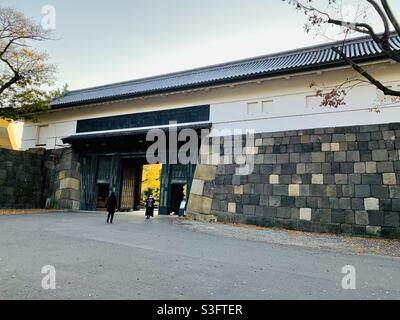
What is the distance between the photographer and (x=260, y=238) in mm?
9883

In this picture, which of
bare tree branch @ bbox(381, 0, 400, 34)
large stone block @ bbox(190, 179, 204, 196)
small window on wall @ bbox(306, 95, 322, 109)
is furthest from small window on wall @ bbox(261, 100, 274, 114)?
bare tree branch @ bbox(381, 0, 400, 34)

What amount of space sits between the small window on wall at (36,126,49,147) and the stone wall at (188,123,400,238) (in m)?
13.2

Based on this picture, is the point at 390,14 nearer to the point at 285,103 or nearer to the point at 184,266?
the point at 285,103

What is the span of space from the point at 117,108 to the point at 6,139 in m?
24.0

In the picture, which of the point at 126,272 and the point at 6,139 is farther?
the point at 6,139

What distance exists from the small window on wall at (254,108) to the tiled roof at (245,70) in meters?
1.27

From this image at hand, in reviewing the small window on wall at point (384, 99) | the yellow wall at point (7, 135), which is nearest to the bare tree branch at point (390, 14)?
the small window on wall at point (384, 99)

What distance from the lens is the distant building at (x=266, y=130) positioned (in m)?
11.7

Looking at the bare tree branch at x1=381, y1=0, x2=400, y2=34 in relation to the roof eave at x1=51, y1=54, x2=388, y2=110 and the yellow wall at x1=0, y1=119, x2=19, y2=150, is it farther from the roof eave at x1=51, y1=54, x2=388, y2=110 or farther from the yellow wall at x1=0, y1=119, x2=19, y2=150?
the yellow wall at x1=0, y1=119, x2=19, y2=150

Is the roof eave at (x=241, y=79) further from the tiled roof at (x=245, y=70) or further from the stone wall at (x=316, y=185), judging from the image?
the stone wall at (x=316, y=185)

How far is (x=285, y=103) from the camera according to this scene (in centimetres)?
1356

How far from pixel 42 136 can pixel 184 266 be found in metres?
19.9
